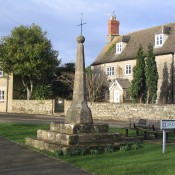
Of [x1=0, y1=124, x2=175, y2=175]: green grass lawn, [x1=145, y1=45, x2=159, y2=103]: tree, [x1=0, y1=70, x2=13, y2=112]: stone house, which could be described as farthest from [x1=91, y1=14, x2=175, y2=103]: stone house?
[x1=0, y1=124, x2=175, y2=175]: green grass lawn

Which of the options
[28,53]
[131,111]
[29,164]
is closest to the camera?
[29,164]

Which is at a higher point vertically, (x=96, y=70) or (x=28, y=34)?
(x=28, y=34)

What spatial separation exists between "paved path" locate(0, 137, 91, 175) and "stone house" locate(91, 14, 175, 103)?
29.0 meters

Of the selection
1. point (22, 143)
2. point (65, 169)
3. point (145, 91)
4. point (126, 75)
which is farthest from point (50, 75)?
point (65, 169)

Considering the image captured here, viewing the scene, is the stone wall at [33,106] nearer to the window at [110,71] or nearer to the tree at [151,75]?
the window at [110,71]

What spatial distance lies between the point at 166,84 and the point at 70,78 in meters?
12.6

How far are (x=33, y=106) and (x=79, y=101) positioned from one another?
30.8 meters

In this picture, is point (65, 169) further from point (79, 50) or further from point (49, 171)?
point (79, 50)

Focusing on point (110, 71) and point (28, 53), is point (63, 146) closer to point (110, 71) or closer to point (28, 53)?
point (28, 53)

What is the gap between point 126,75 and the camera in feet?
153

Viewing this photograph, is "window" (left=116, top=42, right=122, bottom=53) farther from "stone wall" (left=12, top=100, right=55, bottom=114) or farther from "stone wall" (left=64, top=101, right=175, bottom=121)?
"stone wall" (left=64, top=101, right=175, bottom=121)

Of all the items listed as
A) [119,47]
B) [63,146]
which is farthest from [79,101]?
[119,47]

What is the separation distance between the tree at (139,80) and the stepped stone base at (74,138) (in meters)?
25.6

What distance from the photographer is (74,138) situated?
13.5 m
